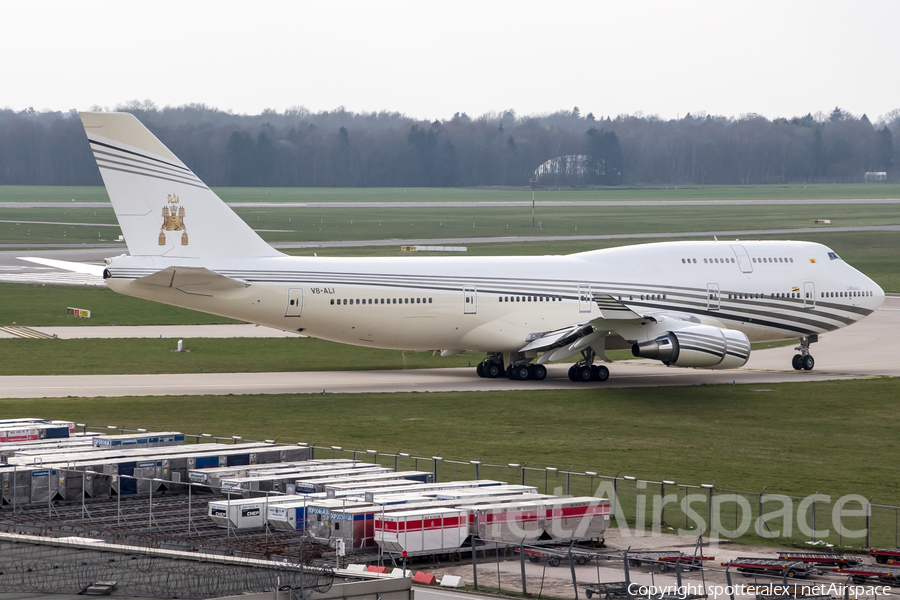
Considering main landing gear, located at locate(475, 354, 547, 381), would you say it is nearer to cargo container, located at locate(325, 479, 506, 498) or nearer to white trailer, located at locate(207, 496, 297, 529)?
cargo container, located at locate(325, 479, 506, 498)

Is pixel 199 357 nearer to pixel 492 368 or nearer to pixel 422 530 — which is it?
pixel 492 368

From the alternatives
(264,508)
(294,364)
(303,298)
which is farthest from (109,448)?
(294,364)

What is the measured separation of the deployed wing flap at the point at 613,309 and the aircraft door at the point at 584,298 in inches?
126

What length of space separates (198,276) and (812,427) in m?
23.6

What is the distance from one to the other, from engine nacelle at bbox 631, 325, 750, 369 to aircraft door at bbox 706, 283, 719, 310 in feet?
14.0

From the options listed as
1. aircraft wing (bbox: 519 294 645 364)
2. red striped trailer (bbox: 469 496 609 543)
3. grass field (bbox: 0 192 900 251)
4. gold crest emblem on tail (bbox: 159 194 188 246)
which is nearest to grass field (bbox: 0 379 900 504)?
aircraft wing (bbox: 519 294 645 364)

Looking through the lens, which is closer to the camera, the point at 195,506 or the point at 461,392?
the point at 195,506

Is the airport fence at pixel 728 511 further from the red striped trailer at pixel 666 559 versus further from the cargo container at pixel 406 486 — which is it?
the red striped trailer at pixel 666 559

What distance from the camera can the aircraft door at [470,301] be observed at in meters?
51.9

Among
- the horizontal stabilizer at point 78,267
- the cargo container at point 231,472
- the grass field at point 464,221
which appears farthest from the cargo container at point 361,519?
the grass field at point 464,221

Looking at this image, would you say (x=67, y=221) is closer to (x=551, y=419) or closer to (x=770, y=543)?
(x=551, y=419)

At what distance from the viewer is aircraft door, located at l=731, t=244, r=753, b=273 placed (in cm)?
5544

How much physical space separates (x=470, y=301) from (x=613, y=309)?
620cm

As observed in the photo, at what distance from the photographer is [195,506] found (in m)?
30.7
